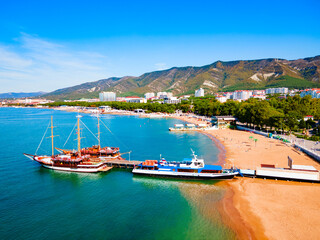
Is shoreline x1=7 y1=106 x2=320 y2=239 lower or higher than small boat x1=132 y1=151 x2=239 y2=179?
lower

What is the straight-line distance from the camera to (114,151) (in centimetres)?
4144

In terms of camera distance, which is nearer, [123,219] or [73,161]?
[123,219]

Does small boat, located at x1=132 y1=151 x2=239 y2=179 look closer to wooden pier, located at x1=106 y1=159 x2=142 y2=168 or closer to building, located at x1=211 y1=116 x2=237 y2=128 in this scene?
wooden pier, located at x1=106 y1=159 x2=142 y2=168

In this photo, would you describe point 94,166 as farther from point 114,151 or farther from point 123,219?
point 123,219

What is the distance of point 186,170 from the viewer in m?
33.1

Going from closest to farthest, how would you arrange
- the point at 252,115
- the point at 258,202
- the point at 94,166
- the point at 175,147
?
1. the point at 258,202
2. the point at 94,166
3. the point at 175,147
4. the point at 252,115

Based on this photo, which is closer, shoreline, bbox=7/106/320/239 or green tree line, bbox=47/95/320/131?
shoreline, bbox=7/106/320/239

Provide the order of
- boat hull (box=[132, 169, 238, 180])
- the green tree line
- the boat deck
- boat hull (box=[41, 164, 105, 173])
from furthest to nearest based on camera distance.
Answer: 1. the green tree line
2. the boat deck
3. boat hull (box=[41, 164, 105, 173])
4. boat hull (box=[132, 169, 238, 180])

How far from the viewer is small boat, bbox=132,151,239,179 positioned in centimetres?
3181

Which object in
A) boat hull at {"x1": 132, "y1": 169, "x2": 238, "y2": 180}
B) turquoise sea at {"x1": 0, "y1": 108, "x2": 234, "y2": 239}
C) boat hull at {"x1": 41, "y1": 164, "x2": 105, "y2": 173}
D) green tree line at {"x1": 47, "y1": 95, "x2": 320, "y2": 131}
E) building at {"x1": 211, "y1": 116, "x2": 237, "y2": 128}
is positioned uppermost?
green tree line at {"x1": 47, "y1": 95, "x2": 320, "y2": 131}

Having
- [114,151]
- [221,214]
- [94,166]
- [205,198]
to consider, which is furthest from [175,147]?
[221,214]

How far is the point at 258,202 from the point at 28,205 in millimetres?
28128

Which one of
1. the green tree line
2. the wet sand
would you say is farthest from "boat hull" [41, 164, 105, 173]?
the green tree line

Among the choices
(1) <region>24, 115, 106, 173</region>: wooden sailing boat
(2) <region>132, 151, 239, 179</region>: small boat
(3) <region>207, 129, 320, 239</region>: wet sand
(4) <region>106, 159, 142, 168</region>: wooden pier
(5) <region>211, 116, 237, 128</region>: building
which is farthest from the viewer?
(5) <region>211, 116, 237, 128</region>: building
